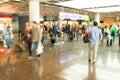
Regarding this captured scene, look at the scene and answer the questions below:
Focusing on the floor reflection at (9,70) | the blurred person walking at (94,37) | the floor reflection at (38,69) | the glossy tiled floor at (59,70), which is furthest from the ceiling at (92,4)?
the floor reflection at (9,70)

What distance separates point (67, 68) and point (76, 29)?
9.92 meters

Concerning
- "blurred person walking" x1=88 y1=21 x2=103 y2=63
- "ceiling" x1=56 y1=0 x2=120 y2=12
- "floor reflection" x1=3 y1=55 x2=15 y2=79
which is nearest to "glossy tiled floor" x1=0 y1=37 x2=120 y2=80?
"floor reflection" x1=3 y1=55 x2=15 y2=79

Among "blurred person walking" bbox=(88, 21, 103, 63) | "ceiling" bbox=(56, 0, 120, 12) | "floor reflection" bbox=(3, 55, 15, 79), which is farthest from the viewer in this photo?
"ceiling" bbox=(56, 0, 120, 12)

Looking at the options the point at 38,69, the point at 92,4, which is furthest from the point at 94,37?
the point at 92,4

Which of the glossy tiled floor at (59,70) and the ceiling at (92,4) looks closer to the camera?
the glossy tiled floor at (59,70)

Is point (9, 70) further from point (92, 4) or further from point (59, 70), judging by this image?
point (92, 4)

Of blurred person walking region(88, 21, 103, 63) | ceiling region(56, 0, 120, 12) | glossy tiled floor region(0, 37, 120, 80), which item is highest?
ceiling region(56, 0, 120, 12)

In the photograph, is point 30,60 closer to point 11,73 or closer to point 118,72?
point 11,73

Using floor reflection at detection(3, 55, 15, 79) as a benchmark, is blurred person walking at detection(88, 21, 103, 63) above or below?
above

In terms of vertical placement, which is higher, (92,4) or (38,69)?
(92,4)

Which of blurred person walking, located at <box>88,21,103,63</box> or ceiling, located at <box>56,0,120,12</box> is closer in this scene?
blurred person walking, located at <box>88,21,103,63</box>

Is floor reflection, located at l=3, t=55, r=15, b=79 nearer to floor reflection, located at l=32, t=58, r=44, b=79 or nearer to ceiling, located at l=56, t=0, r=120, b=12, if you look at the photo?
floor reflection, located at l=32, t=58, r=44, b=79

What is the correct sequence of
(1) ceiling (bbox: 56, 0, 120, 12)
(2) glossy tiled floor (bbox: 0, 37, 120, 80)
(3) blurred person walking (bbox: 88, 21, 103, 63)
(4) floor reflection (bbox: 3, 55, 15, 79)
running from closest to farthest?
1. (2) glossy tiled floor (bbox: 0, 37, 120, 80)
2. (4) floor reflection (bbox: 3, 55, 15, 79)
3. (3) blurred person walking (bbox: 88, 21, 103, 63)
4. (1) ceiling (bbox: 56, 0, 120, 12)

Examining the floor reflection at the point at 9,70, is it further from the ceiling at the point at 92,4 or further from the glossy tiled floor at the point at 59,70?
the ceiling at the point at 92,4
